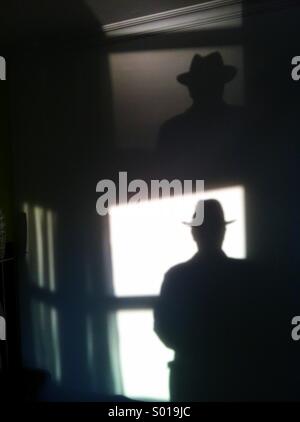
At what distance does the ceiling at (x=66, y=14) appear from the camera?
0.83 meters

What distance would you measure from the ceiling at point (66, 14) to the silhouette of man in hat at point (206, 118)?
181mm

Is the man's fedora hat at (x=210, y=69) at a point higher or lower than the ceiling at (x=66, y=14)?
lower

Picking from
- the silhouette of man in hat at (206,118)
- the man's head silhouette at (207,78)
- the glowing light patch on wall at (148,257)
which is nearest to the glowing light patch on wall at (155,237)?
the glowing light patch on wall at (148,257)

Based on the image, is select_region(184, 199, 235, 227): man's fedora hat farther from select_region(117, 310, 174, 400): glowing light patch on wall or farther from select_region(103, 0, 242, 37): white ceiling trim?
select_region(103, 0, 242, 37): white ceiling trim

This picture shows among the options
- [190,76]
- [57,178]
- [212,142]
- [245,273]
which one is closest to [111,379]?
[245,273]

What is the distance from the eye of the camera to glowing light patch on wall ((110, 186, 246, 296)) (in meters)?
0.85

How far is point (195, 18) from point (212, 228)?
1.83ft

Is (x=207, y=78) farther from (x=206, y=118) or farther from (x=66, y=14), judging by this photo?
(x=66, y=14)

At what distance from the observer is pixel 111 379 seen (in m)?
0.93

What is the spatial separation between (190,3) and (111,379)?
1.07 meters

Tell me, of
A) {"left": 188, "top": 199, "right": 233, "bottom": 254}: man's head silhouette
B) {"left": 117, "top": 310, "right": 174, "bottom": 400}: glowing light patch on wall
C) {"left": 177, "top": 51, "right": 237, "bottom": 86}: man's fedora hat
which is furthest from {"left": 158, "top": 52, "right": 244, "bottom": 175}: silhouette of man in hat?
{"left": 117, "top": 310, "right": 174, "bottom": 400}: glowing light patch on wall

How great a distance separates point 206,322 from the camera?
2.91 feet

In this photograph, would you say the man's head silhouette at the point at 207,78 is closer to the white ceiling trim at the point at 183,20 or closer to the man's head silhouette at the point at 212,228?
the white ceiling trim at the point at 183,20

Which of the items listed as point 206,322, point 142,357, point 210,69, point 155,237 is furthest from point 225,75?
point 142,357
